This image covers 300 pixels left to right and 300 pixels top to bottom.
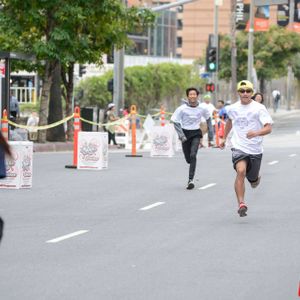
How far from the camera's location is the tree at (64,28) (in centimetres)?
3612

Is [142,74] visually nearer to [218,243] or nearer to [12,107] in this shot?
[12,107]

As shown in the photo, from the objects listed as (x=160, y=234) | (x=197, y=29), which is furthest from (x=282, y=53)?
(x=160, y=234)

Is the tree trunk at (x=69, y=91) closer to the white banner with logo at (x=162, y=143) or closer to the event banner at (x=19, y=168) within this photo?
the white banner with logo at (x=162, y=143)

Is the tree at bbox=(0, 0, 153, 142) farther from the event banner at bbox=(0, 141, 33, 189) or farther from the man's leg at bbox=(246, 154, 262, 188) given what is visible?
the man's leg at bbox=(246, 154, 262, 188)

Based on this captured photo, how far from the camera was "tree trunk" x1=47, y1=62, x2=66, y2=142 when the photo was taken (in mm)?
39188

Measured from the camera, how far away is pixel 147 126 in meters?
38.8

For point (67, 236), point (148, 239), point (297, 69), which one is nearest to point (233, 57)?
point (297, 69)

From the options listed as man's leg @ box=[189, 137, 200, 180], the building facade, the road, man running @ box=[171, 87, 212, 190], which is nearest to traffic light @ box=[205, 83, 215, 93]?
the road

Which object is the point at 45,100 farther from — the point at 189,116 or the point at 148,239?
the point at 148,239

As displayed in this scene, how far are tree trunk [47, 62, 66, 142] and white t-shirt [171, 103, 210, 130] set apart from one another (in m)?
18.6

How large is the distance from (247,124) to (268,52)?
59.9 meters

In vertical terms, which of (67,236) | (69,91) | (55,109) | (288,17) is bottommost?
(67,236)

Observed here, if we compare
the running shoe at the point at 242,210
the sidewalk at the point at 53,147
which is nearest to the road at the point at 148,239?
the running shoe at the point at 242,210

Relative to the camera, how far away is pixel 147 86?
6538cm
